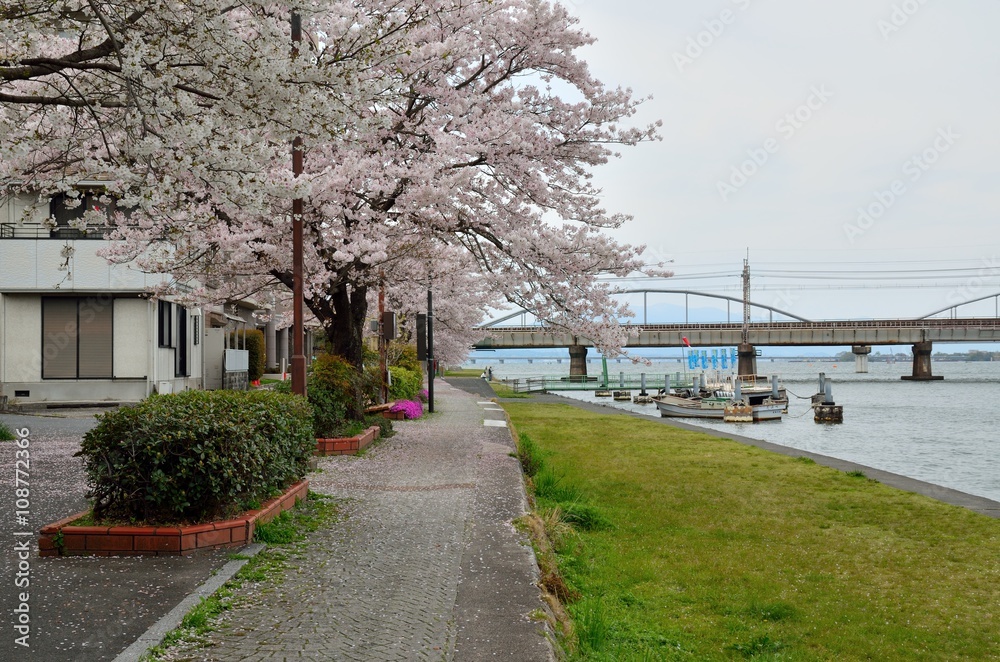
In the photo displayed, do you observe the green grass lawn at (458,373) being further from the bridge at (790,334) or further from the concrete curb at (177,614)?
the concrete curb at (177,614)

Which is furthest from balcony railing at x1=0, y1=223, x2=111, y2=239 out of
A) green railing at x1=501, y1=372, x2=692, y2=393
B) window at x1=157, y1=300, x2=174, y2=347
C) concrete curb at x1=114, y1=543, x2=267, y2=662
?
green railing at x1=501, y1=372, x2=692, y2=393

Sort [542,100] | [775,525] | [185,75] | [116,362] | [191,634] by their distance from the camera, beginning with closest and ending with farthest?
[191,634] → [185,75] → [775,525] → [542,100] → [116,362]

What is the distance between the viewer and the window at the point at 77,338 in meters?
21.8

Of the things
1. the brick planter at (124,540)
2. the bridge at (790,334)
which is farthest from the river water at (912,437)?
the bridge at (790,334)

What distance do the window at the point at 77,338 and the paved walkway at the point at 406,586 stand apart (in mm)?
14740

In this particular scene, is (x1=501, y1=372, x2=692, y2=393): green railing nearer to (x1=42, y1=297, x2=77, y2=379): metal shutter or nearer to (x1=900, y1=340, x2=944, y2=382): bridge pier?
(x1=900, y1=340, x2=944, y2=382): bridge pier

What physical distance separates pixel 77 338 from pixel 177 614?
66.5ft

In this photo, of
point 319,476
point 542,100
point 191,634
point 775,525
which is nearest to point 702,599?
point 775,525

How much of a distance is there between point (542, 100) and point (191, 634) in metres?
12.0

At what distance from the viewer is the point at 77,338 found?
22.1 meters

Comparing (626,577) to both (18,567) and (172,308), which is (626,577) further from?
(172,308)

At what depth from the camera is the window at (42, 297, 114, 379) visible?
21.8 metres

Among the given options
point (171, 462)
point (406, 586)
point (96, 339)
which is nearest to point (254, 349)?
point (96, 339)

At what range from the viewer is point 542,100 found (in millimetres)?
14422
